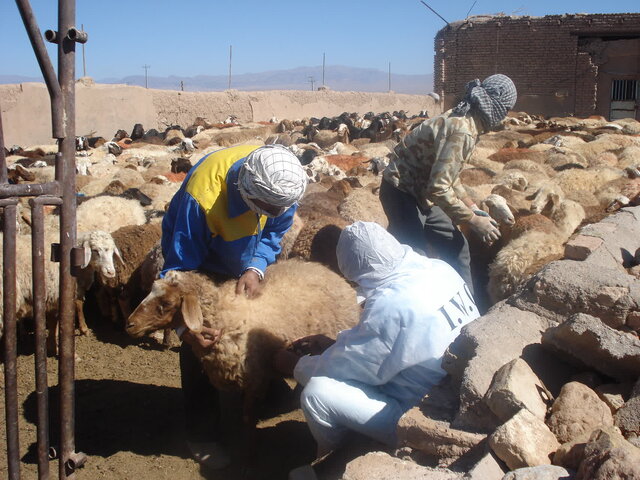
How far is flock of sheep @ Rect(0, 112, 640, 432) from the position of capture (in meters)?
3.62

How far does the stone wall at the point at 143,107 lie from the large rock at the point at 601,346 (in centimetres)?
1907

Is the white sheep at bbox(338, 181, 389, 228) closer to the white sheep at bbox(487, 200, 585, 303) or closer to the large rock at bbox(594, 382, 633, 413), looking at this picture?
the white sheep at bbox(487, 200, 585, 303)

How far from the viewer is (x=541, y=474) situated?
1939mm

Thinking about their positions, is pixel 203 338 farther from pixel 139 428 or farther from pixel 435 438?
pixel 435 438

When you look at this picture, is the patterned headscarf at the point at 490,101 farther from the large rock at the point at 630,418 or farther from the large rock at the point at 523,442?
the large rock at the point at 523,442

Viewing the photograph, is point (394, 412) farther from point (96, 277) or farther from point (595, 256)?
point (96, 277)

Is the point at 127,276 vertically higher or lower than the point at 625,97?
lower

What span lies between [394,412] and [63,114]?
6.21 ft

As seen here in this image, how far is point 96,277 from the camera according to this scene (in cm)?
599

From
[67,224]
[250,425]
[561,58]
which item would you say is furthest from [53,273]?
[561,58]

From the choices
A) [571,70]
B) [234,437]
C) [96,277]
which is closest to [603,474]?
[234,437]

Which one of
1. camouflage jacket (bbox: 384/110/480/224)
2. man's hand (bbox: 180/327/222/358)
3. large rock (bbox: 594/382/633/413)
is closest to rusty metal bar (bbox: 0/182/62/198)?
man's hand (bbox: 180/327/222/358)

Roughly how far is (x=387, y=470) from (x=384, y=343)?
2.26 ft

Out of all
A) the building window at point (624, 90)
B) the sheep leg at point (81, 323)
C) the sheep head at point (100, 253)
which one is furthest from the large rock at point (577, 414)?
the building window at point (624, 90)
